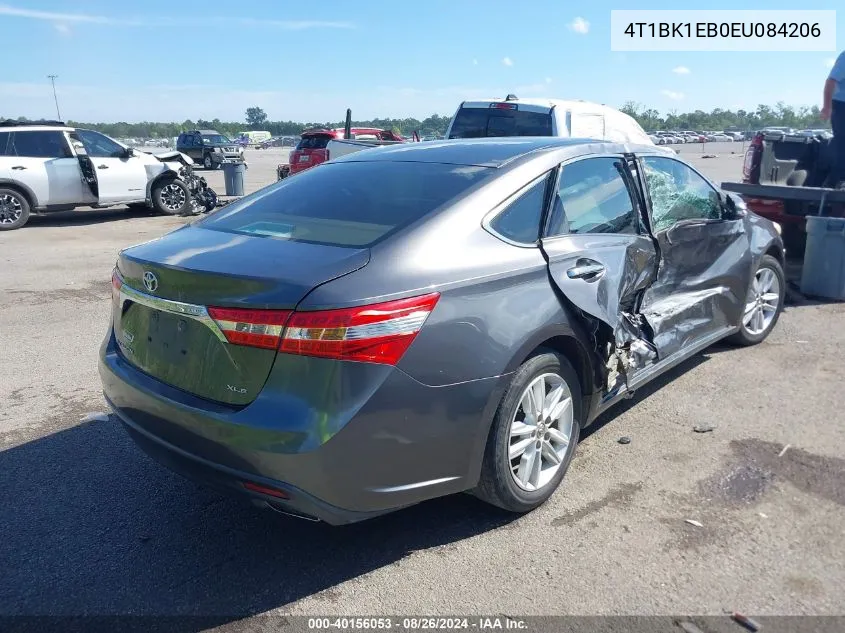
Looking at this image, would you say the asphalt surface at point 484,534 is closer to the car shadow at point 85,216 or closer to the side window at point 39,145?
the side window at point 39,145

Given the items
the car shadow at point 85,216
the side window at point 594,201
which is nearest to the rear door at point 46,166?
the car shadow at point 85,216

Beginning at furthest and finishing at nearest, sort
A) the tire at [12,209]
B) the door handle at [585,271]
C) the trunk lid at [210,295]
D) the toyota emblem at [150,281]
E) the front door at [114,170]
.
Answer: the front door at [114,170] < the tire at [12,209] < the door handle at [585,271] < the toyota emblem at [150,281] < the trunk lid at [210,295]

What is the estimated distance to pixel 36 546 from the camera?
10.4ft

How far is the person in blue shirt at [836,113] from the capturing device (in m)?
8.54

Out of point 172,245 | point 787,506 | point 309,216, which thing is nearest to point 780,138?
point 787,506

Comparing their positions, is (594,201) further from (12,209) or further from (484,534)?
(12,209)

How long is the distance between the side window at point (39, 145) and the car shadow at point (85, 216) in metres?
1.38

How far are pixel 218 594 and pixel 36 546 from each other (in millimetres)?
944

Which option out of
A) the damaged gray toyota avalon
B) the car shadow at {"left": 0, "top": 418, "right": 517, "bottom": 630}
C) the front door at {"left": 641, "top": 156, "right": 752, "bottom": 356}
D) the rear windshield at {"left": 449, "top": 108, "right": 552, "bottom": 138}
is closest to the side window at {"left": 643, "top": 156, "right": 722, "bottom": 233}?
the front door at {"left": 641, "top": 156, "right": 752, "bottom": 356}

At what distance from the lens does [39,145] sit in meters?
13.2

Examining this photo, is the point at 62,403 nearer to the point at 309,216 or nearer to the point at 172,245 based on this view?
the point at 172,245

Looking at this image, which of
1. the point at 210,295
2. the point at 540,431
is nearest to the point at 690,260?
the point at 540,431

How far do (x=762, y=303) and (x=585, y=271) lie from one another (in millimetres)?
3062

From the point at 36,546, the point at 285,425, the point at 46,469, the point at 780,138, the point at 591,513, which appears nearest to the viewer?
the point at 285,425
